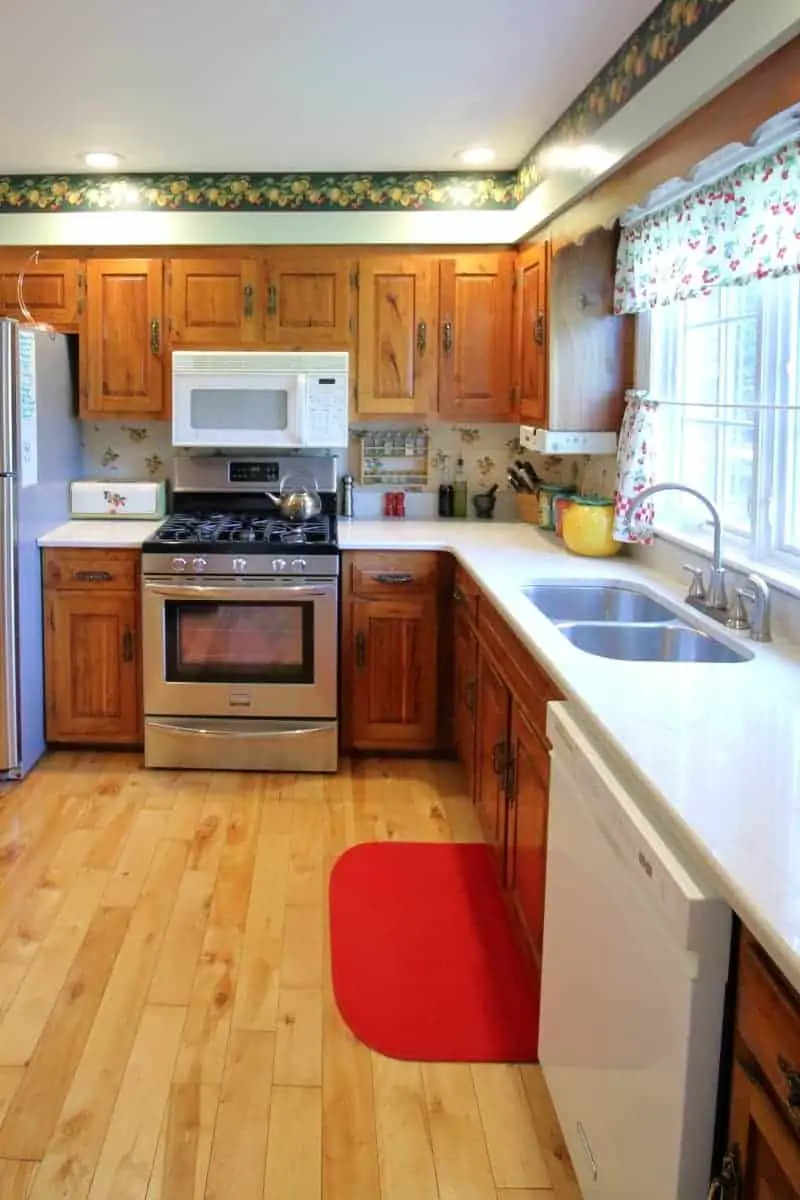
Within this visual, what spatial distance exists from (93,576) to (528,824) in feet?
7.10

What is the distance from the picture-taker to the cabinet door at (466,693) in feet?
11.5

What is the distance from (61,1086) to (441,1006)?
0.85 metres

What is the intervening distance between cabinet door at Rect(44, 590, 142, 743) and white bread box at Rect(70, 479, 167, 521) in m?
0.51

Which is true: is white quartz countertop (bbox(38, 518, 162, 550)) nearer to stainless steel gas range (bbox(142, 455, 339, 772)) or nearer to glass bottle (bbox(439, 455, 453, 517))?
stainless steel gas range (bbox(142, 455, 339, 772))

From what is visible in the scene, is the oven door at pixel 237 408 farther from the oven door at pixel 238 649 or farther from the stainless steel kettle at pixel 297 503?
the oven door at pixel 238 649

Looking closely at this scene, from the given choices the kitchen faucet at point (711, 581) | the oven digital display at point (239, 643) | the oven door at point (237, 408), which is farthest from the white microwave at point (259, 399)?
the kitchen faucet at point (711, 581)

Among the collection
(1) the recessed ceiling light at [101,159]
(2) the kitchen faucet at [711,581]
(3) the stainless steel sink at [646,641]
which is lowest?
(3) the stainless steel sink at [646,641]

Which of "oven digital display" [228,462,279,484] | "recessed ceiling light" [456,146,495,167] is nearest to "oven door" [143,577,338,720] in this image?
"oven digital display" [228,462,279,484]

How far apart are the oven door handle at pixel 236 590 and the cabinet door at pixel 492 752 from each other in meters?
0.81

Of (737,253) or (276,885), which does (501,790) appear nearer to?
(276,885)

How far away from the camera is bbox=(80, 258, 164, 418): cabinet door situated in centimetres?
420

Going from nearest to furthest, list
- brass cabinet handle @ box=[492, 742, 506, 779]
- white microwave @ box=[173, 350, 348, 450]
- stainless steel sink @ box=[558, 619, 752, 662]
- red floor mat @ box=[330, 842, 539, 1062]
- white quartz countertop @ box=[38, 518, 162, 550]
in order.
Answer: red floor mat @ box=[330, 842, 539, 1062], stainless steel sink @ box=[558, 619, 752, 662], brass cabinet handle @ box=[492, 742, 506, 779], white quartz countertop @ box=[38, 518, 162, 550], white microwave @ box=[173, 350, 348, 450]

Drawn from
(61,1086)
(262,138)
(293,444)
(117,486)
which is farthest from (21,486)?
(61,1086)

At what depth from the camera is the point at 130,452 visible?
462cm
